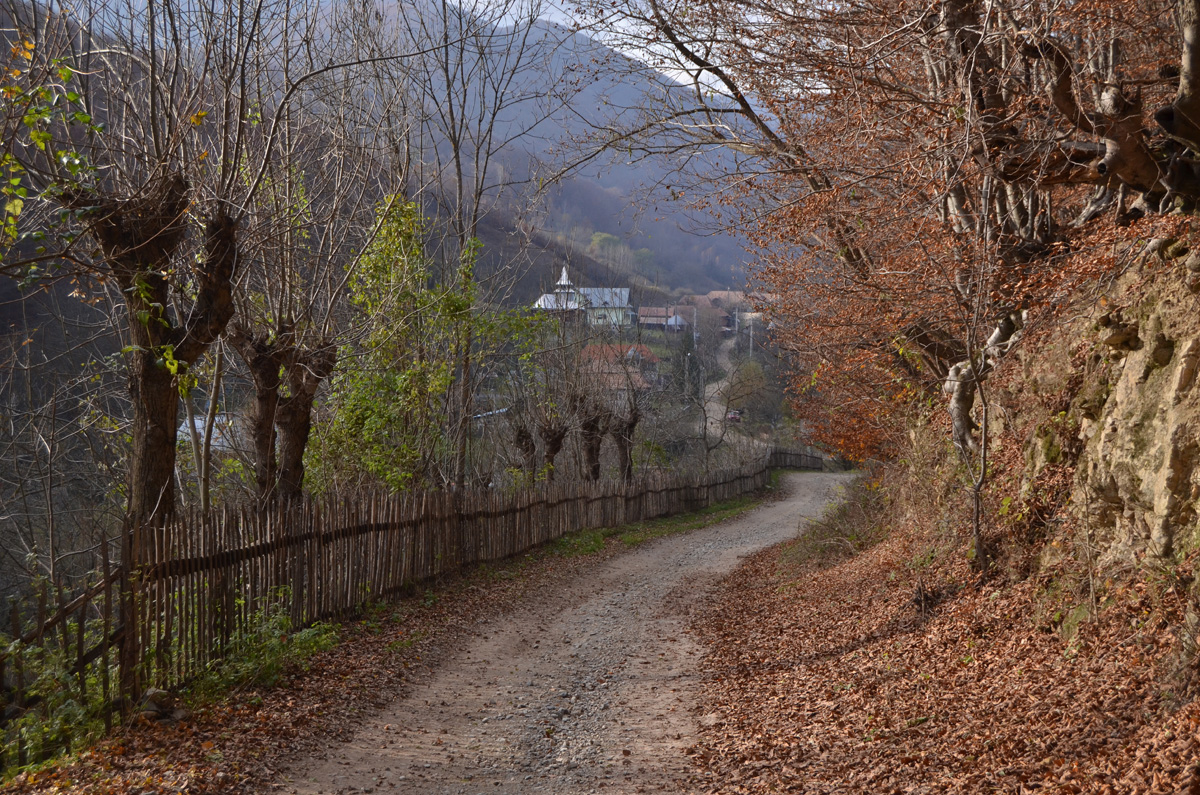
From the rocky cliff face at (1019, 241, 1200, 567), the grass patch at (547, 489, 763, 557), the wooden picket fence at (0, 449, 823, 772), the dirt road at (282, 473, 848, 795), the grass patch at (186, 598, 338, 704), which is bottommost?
the grass patch at (547, 489, 763, 557)

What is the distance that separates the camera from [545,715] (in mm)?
6656

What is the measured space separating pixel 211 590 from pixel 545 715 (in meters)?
3.06

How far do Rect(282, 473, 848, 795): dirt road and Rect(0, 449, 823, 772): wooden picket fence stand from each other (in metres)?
1.54

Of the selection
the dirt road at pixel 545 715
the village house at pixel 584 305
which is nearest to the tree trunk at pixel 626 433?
the village house at pixel 584 305

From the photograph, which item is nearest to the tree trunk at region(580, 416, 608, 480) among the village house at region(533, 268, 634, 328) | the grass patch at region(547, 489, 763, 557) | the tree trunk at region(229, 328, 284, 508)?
the grass patch at region(547, 489, 763, 557)

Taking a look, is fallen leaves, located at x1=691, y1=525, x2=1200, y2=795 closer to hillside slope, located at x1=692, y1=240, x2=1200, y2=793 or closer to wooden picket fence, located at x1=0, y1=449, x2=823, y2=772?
hillside slope, located at x1=692, y1=240, x2=1200, y2=793

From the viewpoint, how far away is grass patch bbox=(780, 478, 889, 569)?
12836mm

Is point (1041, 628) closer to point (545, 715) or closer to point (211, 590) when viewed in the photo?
point (545, 715)

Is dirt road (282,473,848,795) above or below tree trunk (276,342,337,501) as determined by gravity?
below

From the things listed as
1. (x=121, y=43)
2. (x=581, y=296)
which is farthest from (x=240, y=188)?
(x=581, y=296)

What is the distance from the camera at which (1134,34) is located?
723cm

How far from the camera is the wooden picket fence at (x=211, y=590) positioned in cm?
514

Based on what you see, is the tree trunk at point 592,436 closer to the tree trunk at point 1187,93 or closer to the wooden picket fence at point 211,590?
the wooden picket fence at point 211,590

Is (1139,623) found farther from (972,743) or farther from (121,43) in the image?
(121,43)
